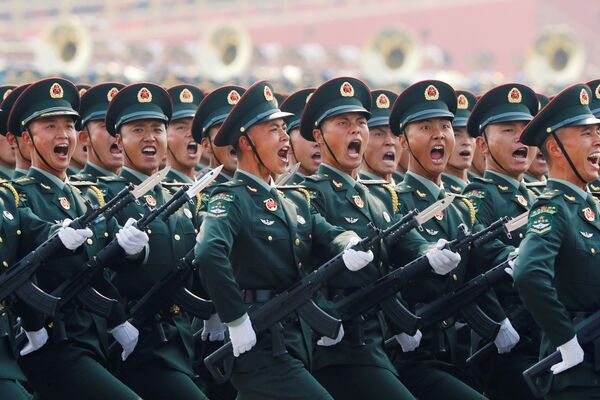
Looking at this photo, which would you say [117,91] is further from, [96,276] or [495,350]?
[495,350]

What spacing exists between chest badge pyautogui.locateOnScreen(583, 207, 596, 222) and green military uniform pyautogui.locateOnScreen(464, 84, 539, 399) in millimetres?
1310

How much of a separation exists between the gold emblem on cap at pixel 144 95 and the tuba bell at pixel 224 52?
3807 cm

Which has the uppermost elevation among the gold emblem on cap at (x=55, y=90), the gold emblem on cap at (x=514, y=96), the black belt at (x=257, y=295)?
the gold emblem on cap at (x=55, y=90)

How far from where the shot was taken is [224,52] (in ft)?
162

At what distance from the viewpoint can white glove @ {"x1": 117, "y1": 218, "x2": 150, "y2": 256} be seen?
24.2 feet

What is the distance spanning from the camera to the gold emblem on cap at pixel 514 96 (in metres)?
8.89

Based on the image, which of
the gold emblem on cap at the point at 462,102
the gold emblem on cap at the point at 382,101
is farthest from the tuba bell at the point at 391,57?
the gold emblem on cap at the point at 382,101

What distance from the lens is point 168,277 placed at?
8.12 m

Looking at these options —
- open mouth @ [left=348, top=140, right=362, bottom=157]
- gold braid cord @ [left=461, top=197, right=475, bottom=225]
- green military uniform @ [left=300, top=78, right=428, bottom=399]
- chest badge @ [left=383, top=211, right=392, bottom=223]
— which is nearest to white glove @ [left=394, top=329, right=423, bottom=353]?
green military uniform @ [left=300, top=78, right=428, bottom=399]

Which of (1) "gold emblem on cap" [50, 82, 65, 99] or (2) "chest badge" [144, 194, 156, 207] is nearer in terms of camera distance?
(1) "gold emblem on cap" [50, 82, 65, 99]

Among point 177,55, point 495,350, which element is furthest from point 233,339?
point 177,55

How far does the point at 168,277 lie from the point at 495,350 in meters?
1.77

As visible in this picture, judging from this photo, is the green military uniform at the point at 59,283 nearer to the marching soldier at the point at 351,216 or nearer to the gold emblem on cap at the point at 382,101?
the marching soldier at the point at 351,216

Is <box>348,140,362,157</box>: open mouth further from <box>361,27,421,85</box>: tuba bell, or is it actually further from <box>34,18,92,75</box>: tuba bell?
<box>361,27,421,85</box>: tuba bell
